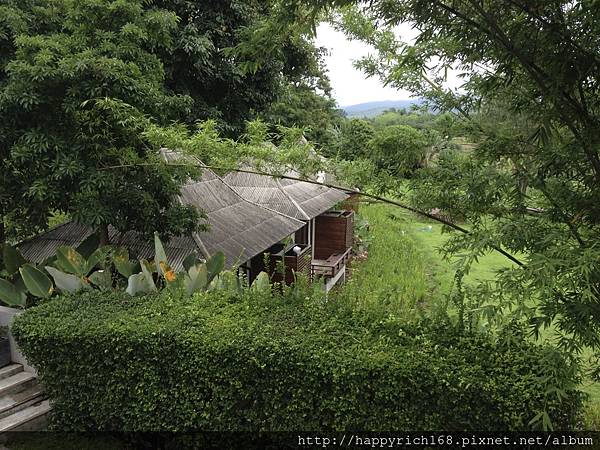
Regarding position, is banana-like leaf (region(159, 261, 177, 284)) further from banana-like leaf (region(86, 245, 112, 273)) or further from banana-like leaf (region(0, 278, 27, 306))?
banana-like leaf (region(0, 278, 27, 306))

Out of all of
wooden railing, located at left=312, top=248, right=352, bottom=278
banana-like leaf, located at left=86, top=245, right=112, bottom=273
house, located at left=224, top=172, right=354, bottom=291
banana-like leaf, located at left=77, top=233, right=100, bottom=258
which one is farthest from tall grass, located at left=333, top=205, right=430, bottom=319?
banana-like leaf, located at left=77, top=233, right=100, bottom=258

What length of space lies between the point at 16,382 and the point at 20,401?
180 millimetres

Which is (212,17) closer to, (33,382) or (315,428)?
(33,382)

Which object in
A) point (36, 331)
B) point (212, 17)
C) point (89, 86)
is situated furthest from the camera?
point (212, 17)

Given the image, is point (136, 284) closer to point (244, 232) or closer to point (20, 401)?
point (20, 401)

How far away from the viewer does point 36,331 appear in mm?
3301

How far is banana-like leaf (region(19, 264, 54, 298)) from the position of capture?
3.95 metres

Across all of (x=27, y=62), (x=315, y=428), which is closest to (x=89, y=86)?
(x=27, y=62)

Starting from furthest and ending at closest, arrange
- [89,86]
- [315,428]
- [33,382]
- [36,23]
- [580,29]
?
[36,23] → [89,86] → [33,382] → [315,428] → [580,29]

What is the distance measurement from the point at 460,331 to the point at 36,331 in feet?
9.85

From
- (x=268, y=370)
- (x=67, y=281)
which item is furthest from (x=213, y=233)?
(x=268, y=370)

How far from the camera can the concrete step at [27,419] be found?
11.2 feet

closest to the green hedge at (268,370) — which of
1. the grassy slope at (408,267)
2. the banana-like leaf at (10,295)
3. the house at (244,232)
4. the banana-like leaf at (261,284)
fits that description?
the banana-like leaf at (261,284)

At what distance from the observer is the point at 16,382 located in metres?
3.78
